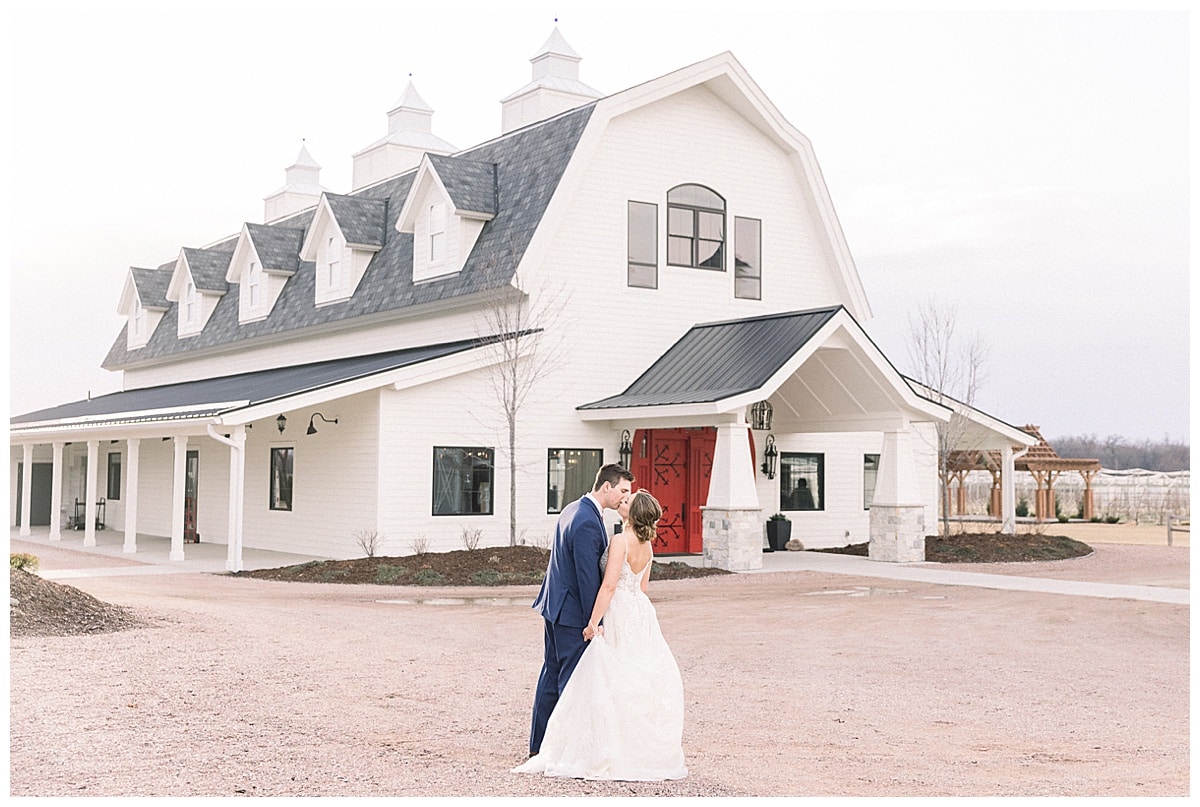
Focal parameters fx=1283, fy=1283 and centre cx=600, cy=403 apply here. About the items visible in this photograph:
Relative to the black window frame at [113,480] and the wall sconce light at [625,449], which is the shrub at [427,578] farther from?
the black window frame at [113,480]

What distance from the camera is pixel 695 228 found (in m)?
25.6

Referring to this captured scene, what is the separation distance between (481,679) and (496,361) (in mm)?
12332

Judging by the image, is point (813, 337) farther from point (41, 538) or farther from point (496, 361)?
point (41, 538)

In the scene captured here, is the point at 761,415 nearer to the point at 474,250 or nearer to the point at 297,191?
the point at 474,250

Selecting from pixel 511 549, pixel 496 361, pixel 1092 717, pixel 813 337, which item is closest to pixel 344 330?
pixel 496 361

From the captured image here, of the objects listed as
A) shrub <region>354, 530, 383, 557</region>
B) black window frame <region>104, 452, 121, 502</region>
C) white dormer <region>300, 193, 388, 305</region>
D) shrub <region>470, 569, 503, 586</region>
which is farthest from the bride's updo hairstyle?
black window frame <region>104, 452, 121, 502</region>

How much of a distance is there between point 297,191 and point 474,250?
62.7 feet

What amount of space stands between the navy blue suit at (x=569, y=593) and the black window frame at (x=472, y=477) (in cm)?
1451

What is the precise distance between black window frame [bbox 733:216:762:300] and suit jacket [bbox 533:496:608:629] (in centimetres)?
1899

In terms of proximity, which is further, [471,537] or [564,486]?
[564,486]

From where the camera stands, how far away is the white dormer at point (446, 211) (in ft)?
82.0

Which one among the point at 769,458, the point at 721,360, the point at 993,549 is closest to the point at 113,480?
the point at 769,458

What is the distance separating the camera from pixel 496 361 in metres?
22.4

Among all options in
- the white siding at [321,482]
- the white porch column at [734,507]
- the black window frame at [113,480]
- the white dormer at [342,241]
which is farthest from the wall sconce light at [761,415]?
the black window frame at [113,480]
